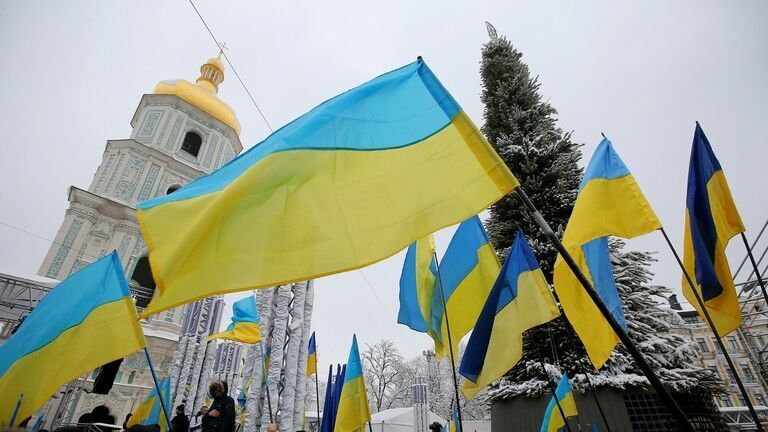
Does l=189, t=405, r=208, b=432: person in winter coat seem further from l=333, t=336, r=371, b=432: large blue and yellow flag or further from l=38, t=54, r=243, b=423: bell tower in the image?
l=38, t=54, r=243, b=423: bell tower

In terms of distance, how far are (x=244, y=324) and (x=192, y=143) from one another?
2115 cm

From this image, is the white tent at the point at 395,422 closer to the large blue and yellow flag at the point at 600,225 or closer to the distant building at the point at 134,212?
the distant building at the point at 134,212

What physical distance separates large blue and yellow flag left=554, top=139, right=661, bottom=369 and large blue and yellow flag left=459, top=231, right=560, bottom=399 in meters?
0.28

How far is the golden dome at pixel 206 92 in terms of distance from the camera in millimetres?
26484

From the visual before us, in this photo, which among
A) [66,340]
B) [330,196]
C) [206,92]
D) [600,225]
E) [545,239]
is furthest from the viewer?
[206,92]

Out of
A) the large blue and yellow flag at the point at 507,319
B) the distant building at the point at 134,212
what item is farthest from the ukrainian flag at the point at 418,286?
the distant building at the point at 134,212

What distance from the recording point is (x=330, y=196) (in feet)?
7.91

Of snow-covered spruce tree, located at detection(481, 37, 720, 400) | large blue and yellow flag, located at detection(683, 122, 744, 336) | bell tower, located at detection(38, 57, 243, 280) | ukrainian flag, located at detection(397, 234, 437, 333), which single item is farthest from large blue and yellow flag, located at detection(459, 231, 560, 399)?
bell tower, located at detection(38, 57, 243, 280)

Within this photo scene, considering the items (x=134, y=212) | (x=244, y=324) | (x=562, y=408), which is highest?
(x=134, y=212)

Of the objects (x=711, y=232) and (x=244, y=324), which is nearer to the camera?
(x=711, y=232)

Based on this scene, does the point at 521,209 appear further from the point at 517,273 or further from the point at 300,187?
the point at 300,187

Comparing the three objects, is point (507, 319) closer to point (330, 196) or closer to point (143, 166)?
point (330, 196)

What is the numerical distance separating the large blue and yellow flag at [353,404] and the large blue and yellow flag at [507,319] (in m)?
3.12

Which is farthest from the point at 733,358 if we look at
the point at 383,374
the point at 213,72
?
the point at 213,72
